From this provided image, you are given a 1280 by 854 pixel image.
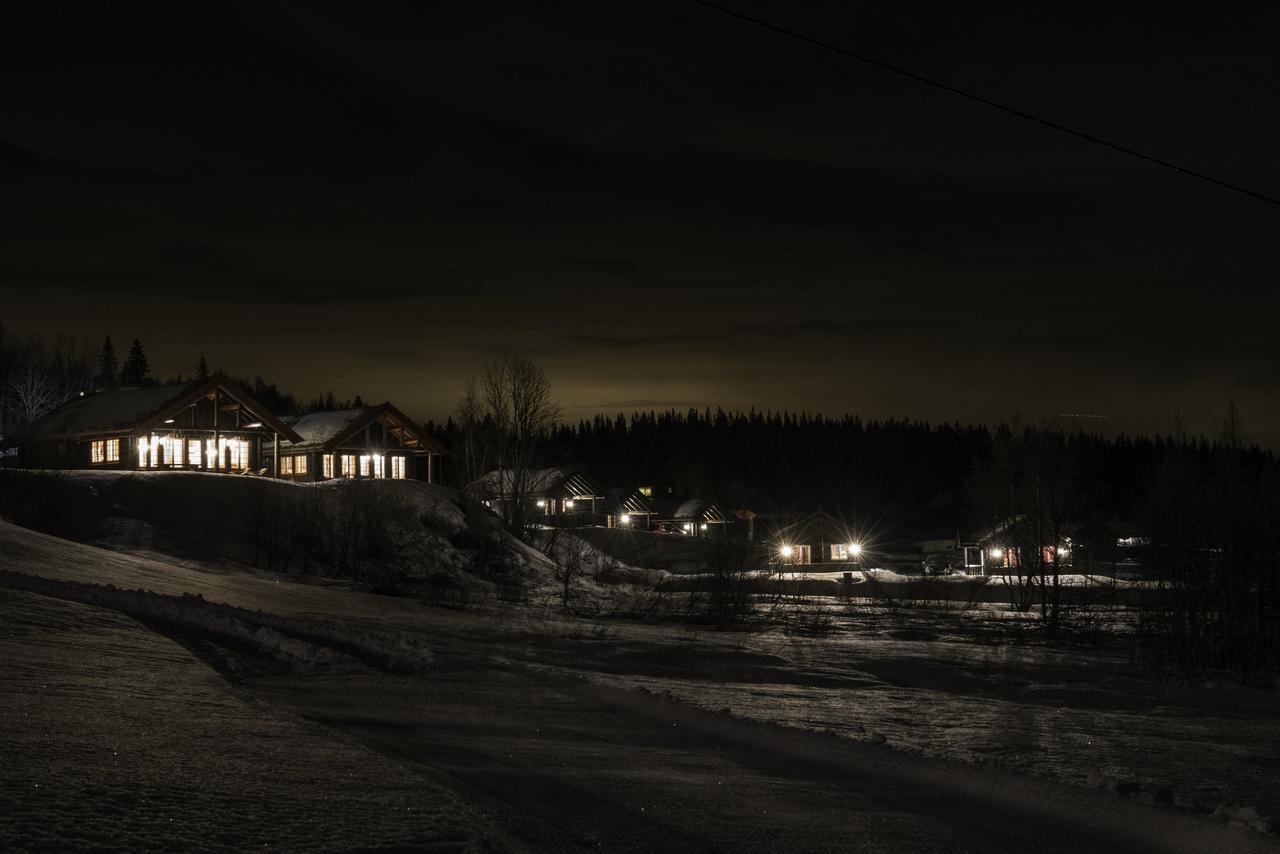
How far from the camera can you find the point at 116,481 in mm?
53594

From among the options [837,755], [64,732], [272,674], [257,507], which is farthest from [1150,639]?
[257,507]

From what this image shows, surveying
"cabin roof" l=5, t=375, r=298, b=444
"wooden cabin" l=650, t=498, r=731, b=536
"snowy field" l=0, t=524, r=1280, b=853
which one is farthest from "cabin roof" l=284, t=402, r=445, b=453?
"snowy field" l=0, t=524, r=1280, b=853

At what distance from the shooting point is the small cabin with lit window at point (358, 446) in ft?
240

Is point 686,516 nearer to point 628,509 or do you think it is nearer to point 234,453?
point 628,509

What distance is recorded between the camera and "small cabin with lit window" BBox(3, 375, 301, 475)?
63.9 metres

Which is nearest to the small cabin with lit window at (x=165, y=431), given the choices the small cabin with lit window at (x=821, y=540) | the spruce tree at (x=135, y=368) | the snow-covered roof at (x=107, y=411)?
the snow-covered roof at (x=107, y=411)

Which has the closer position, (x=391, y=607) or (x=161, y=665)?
(x=161, y=665)

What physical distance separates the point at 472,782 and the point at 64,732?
10.4ft

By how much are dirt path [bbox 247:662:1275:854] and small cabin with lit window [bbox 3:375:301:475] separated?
53519mm

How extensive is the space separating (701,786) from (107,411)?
63.5m

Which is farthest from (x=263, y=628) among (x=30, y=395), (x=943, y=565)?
(x=30, y=395)

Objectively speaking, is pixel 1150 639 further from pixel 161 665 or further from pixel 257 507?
pixel 257 507

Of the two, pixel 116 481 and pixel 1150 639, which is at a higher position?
pixel 116 481

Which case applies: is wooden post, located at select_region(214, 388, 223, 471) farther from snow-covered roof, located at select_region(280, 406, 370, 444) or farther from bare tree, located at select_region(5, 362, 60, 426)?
bare tree, located at select_region(5, 362, 60, 426)
